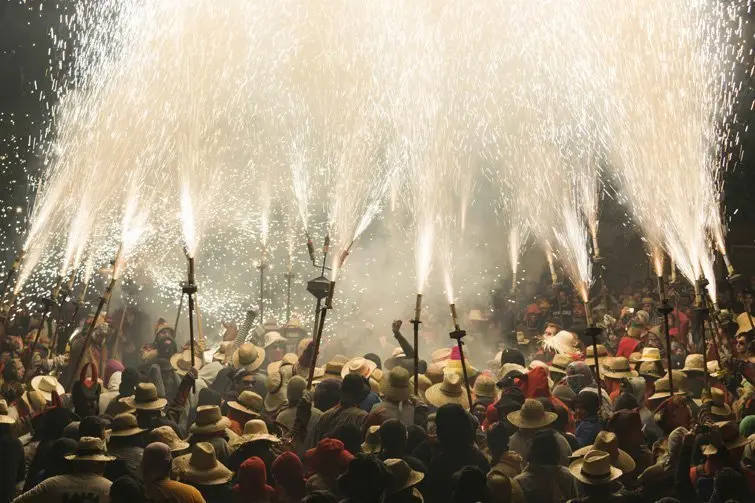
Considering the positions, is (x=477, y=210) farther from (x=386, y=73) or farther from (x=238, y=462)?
(x=238, y=462)

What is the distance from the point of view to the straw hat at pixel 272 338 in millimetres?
12556

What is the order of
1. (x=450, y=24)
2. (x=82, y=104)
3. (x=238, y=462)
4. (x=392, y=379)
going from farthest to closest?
(x=82, y=104)
(x=450, y=24)
(x=392, y=379)
(x=238, y=462)

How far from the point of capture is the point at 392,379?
676 centimetres

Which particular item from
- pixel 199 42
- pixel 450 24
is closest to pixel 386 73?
pixel 450 24

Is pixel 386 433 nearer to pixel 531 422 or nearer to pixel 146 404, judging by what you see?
pixel 531 422

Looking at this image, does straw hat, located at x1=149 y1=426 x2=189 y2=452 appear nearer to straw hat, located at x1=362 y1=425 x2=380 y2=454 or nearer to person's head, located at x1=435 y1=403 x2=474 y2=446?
straw hat, located at x1=362 y1=425 x2=380 y2=454

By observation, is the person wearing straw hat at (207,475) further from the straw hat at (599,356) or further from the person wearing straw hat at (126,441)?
the straw hat at (599,356)

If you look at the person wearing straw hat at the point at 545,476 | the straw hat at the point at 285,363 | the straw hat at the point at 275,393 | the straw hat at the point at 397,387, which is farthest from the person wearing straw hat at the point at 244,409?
the person wearing straw hat at the point at 545,476

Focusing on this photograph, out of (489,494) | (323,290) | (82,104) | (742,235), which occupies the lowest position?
(489,494)

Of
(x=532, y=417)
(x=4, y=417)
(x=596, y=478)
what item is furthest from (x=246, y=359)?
(x=596, y=478)

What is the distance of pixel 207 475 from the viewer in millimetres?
5441

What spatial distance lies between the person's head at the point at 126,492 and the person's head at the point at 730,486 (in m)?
3.33

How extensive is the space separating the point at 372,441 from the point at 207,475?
128 centimetres

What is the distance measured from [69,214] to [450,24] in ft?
28.2
